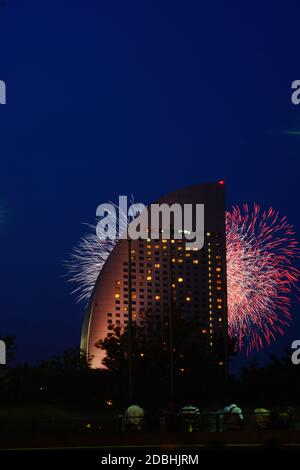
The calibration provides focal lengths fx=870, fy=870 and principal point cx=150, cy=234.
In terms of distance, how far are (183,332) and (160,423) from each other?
30.6 metres

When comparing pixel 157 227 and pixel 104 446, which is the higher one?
pixel 157 227

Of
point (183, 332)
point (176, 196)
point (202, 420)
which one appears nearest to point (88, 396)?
point (183, 332)

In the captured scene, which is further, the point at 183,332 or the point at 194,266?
the point at 194,266

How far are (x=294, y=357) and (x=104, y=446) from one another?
100.0ft
